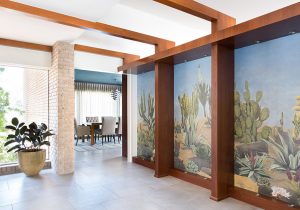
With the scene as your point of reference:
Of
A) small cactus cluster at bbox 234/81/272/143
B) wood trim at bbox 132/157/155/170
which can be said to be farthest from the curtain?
small cactus cluster at bbox 234/81/272/143

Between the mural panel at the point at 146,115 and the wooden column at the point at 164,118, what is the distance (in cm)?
75

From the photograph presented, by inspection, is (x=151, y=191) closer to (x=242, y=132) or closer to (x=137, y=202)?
(x=137, y=202)

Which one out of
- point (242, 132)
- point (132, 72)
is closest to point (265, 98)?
point (242, 132)

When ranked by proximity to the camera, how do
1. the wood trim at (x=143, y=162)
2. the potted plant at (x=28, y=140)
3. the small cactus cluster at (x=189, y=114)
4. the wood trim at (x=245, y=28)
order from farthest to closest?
the wood trim at (x=143, y=162) < the potted plant at (x=28, y=140) < the small cactus cluster at (x=189, y=114) < the wood trim at (x=245, y=28)

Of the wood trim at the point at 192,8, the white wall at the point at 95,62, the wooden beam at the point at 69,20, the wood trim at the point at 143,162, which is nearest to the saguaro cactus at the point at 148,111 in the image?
the wood trim at the point at 143,162

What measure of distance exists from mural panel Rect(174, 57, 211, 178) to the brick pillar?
83.9 inches

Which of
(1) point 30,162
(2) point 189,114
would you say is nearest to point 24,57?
(1) point 30,162

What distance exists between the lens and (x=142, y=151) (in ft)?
17.9

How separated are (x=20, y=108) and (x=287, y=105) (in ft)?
18.3

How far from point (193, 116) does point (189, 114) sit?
106 millimetres

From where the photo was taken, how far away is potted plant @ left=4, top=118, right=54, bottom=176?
13.7 ft

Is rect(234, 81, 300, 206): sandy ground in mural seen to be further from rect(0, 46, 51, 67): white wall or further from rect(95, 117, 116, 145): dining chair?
rect(95, 117, 116, 145): dining chair

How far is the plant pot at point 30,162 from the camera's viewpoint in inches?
163

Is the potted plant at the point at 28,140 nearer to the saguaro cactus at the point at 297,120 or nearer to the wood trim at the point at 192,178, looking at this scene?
the wood trim at the point at 192,178
